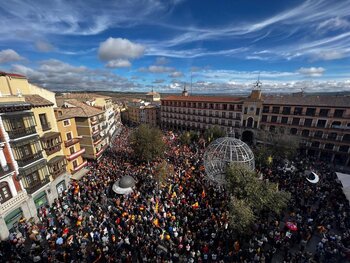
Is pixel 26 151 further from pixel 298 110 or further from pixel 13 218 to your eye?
pixel 298 110

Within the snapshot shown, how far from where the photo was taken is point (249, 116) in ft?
154

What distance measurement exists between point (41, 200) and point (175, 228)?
1704 centimetres

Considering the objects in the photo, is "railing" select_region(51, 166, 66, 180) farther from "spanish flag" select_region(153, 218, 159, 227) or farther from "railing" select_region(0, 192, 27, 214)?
"spanish flag" select_region(153, 218, 159, 227)

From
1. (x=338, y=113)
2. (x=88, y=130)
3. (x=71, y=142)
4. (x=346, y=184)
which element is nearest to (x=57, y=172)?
(x=71, y=142)

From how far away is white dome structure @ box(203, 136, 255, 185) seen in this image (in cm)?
2252

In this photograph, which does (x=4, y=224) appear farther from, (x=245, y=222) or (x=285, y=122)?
(x=285, y=122)

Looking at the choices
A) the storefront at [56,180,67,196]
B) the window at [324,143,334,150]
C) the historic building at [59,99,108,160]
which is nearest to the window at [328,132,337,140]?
the window at [324,143,334,150]

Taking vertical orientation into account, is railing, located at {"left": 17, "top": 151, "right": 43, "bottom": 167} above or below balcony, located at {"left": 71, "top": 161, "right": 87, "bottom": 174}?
above

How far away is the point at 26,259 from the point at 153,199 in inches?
471

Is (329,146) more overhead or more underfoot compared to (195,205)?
more underfoot

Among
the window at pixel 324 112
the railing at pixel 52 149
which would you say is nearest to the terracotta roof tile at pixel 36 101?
the railing at pixel 52 149

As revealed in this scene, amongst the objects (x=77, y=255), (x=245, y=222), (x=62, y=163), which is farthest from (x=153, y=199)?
(x=62, y=163)

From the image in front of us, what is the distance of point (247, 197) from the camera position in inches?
650

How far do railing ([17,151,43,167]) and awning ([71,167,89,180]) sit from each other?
26.3 ft
